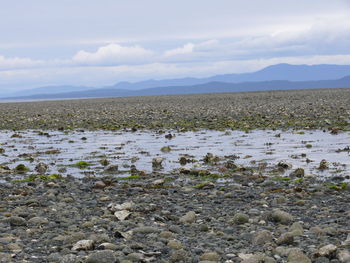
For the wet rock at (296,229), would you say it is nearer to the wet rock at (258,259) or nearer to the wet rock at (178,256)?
the wet rock at (258,259)

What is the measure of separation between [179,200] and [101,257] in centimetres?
434

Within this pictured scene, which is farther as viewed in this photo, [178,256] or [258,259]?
[178,256]

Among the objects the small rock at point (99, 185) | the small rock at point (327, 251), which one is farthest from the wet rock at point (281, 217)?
the small rock at point (99, 185)

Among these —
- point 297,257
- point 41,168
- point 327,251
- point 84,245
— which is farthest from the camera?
point 41,168

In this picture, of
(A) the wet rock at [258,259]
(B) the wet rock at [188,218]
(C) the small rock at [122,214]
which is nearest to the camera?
(A) the wet rock at [258,259]

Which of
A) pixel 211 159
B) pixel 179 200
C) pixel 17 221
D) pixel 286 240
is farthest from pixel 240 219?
pixel 211 159

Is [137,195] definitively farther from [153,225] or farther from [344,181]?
[344,181]

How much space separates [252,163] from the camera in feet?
53.4

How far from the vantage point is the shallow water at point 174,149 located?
1639 cm

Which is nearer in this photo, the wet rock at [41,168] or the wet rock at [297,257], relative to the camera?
the wet rock at [297,257]

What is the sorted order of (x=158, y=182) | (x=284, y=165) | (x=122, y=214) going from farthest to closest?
(x=284, y=165) → (x=158, y=182) → (x=122, y=214)

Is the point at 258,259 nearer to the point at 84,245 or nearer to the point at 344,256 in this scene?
the point at 344,256

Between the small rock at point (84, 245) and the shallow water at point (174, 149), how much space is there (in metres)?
7.48

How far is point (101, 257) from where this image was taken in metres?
7.07
